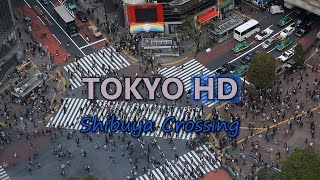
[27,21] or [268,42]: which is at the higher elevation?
[27,21]

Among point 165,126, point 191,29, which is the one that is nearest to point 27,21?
point 191,29

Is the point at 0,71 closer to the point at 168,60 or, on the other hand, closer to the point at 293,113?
the point at 168,60

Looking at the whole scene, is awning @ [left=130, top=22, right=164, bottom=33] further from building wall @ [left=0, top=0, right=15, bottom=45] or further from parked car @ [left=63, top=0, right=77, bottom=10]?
building wall @ [left=0, top=0, right=15, bottom=45]

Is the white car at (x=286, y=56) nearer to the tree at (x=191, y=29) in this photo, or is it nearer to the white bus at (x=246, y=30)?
the white bus at (x=246, y=30)

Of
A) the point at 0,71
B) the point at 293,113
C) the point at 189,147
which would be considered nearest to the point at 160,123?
the point at 189,147

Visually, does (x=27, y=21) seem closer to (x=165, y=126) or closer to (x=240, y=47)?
(x=165, y=126)

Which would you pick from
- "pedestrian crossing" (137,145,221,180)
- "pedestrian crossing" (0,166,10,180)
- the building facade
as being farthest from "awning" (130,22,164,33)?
"pedestrian crossing" (0,166,10,180)
